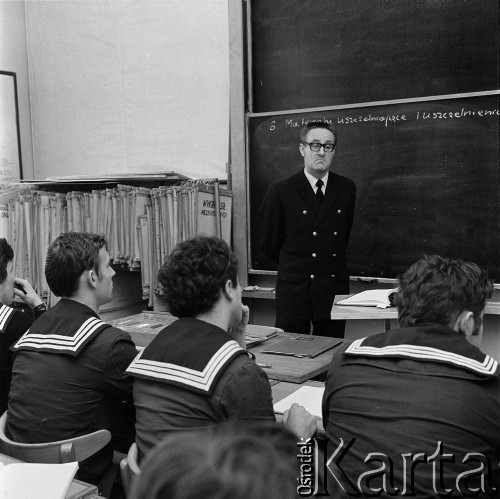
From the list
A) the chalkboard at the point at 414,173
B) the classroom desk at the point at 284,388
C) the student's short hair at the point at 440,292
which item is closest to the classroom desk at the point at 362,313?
the classroom desk at the point at 284,388

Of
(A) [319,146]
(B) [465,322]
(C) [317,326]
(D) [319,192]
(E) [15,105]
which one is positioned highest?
(E) [15,105]

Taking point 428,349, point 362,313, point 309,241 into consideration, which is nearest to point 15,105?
point 309,241

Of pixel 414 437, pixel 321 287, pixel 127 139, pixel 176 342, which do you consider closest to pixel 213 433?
pixel 414 437

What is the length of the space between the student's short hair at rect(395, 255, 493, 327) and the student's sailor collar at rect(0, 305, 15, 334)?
1.34 m

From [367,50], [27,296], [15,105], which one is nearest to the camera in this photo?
[27,296]

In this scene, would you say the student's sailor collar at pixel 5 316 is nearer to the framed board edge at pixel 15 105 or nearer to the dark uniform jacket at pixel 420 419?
the dark uniform jacket at pixel 420 419

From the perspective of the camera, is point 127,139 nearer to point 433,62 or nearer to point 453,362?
point 433,62

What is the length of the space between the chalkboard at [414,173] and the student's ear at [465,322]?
1814mm

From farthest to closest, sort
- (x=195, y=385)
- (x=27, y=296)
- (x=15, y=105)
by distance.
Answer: (x=15, y=105), (x=27, y=296), (x=195, y=385)

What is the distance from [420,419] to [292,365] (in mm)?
932

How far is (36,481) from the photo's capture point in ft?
4.28

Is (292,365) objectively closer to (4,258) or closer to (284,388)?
(284,388)

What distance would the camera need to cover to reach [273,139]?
3.88 metres

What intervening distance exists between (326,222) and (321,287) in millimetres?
350
